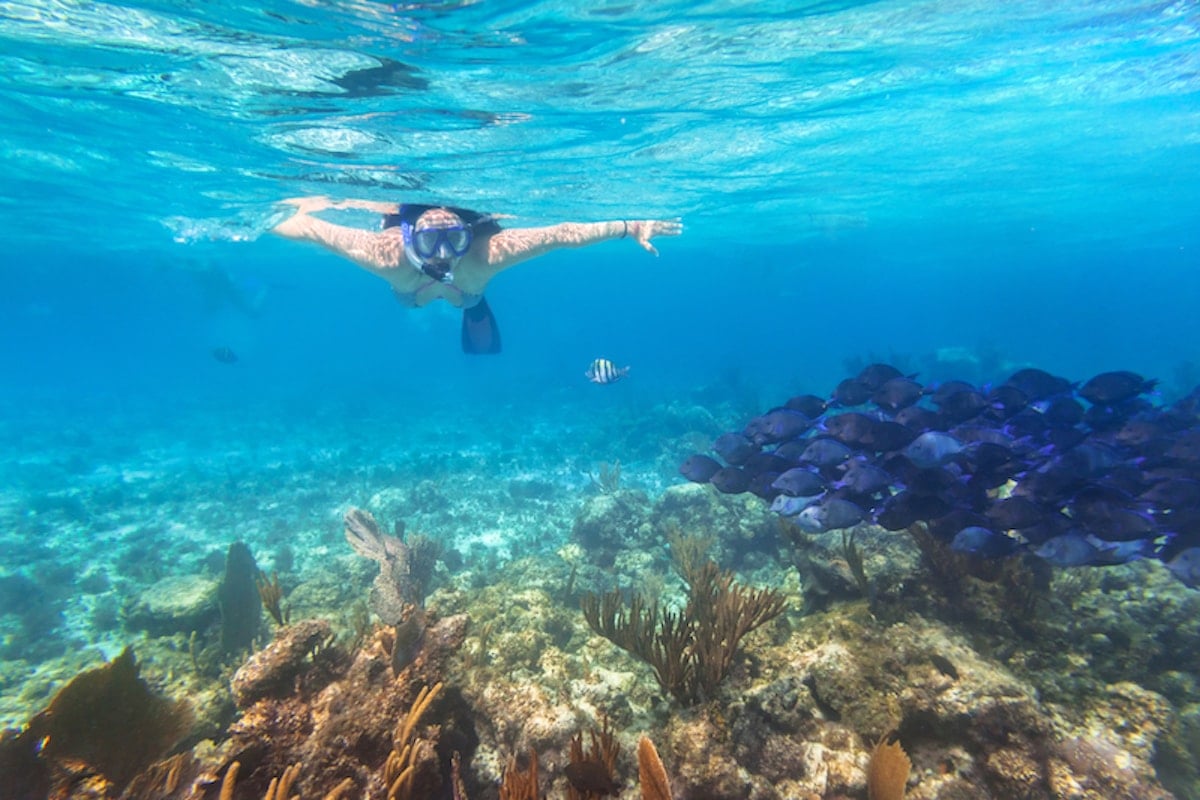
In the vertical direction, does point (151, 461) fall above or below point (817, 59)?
below

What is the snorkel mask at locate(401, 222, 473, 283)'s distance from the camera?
7.11 m

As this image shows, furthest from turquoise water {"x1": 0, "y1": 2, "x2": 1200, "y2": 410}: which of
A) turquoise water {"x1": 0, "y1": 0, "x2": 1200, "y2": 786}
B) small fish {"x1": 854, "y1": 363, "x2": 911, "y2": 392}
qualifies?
small fish {"x1": 854, "y1": 363, "x2": 911, "y2": 392}

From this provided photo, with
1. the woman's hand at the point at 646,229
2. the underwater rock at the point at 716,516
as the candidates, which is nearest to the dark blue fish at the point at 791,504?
the woman's hand at the point at 646,229

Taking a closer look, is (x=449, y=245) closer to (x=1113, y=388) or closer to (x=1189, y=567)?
(x=1113, y=388)

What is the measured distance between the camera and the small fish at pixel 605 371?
10.2 m

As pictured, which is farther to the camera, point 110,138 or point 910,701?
point 110,138

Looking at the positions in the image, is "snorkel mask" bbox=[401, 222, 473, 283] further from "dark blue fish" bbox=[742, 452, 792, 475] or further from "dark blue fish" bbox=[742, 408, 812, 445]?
"dark blue fish" bbox=[742, 452, 792, 475]

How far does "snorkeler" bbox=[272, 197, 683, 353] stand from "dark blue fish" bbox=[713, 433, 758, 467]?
301 cm

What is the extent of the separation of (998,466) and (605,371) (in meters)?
6.61

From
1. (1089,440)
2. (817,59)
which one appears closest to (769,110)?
(817,59)

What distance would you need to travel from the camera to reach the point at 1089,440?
5164mm

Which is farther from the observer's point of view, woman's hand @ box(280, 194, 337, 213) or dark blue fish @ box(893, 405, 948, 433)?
woman's hand @ box(280, 194, 337, 213)

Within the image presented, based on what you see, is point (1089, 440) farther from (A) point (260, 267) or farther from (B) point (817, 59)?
(A) point (260, 267)

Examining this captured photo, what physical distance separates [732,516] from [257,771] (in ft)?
32.0
